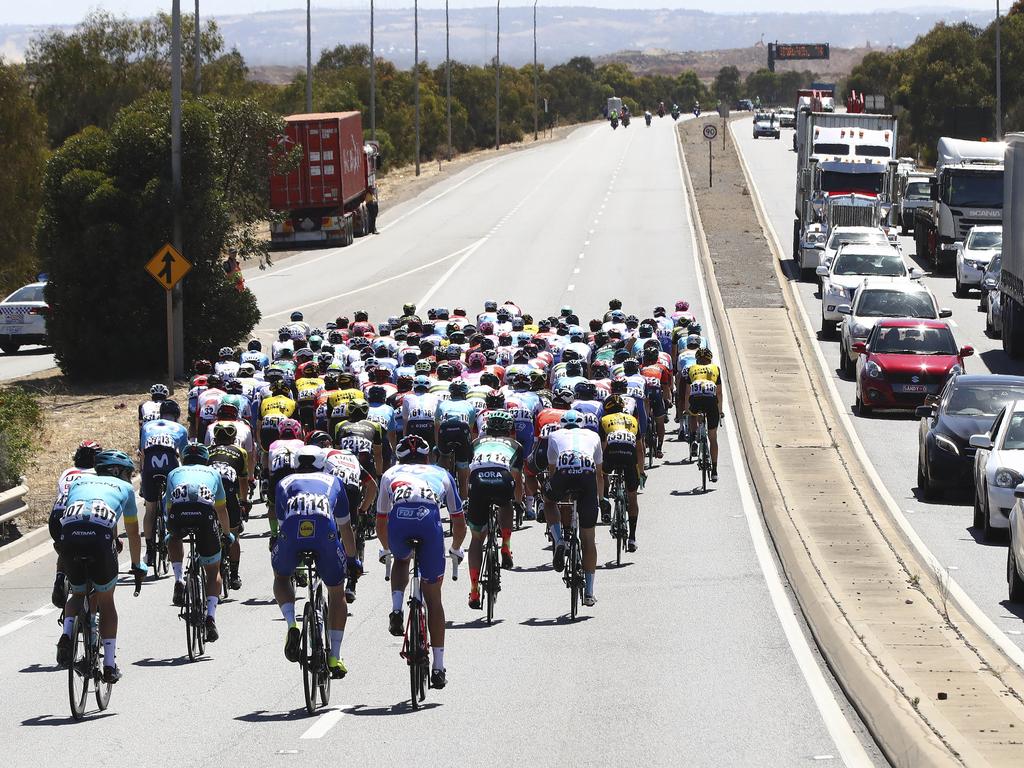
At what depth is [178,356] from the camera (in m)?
32.0

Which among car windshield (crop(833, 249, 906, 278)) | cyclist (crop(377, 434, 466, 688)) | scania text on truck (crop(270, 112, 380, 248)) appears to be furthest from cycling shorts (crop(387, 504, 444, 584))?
scania text on truck (crop(270, 112, 380, 248))

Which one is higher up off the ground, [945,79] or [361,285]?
[945,79]

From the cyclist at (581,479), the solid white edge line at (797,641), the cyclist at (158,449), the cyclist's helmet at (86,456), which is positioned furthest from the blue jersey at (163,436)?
the solid white edge line at (797,641)

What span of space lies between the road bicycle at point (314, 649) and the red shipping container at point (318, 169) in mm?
43674

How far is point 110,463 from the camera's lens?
39.7ft

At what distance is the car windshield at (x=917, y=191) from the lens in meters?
60.0

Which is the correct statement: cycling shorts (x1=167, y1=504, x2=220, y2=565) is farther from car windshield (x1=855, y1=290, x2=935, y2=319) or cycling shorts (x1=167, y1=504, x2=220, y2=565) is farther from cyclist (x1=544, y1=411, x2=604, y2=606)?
car windshield (x1=855, y1=290, x2=935, y2=319)

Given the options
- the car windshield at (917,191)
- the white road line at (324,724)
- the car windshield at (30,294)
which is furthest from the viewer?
the car windshield at (917,191)

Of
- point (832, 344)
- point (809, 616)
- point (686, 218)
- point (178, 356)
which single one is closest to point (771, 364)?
point (832, 344)

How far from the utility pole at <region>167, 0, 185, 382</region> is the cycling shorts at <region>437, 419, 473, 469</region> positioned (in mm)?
12753

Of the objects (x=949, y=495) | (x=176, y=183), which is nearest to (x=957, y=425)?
(x=949, y=495)

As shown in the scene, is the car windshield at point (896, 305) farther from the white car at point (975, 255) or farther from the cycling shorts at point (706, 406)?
the white car at point (975, 255)

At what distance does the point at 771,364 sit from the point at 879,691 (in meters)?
21.7

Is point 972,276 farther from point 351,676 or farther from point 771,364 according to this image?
point 351,676
